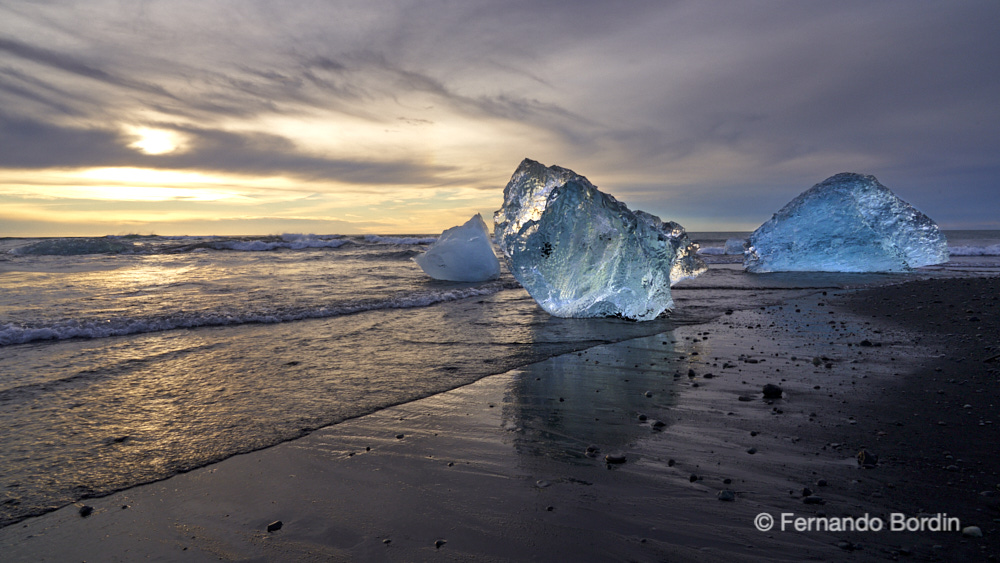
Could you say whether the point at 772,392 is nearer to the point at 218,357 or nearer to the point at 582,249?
the point at 582,249

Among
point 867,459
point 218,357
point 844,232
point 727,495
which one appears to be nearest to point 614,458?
point 727,495

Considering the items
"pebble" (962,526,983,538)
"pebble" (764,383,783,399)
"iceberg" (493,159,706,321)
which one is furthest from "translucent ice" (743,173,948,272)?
"pebble" (962,526,983,538)

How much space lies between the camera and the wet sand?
80.3 inches

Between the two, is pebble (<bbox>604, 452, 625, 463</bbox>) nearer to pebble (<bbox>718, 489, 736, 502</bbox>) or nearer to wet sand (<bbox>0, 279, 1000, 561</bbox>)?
wet sand (<bbox>0, 279, 1000, 561</bbox>)

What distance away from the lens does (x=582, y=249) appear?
323 inches

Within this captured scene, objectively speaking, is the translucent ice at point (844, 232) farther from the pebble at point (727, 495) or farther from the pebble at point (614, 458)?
the pebble at point (727, 495)

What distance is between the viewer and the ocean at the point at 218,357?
3.12m

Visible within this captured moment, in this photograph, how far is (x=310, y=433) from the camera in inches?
132

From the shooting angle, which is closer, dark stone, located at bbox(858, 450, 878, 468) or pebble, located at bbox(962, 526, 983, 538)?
pebble, located at bbox(962, 526, 983, 538)

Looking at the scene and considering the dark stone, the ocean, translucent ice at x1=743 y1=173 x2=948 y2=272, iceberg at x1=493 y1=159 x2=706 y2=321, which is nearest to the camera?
the dark stone

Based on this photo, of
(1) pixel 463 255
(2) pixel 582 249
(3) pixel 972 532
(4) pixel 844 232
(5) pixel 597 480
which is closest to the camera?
(3) pixel 972 532

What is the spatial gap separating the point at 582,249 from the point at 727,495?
6056mm

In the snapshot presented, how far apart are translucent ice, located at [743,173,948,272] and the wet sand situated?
42.2 feet

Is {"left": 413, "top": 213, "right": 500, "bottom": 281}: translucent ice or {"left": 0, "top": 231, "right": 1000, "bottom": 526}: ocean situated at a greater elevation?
{"left": 413, "top": 213, "right": 500, "bottom": 281}: translucent ice
